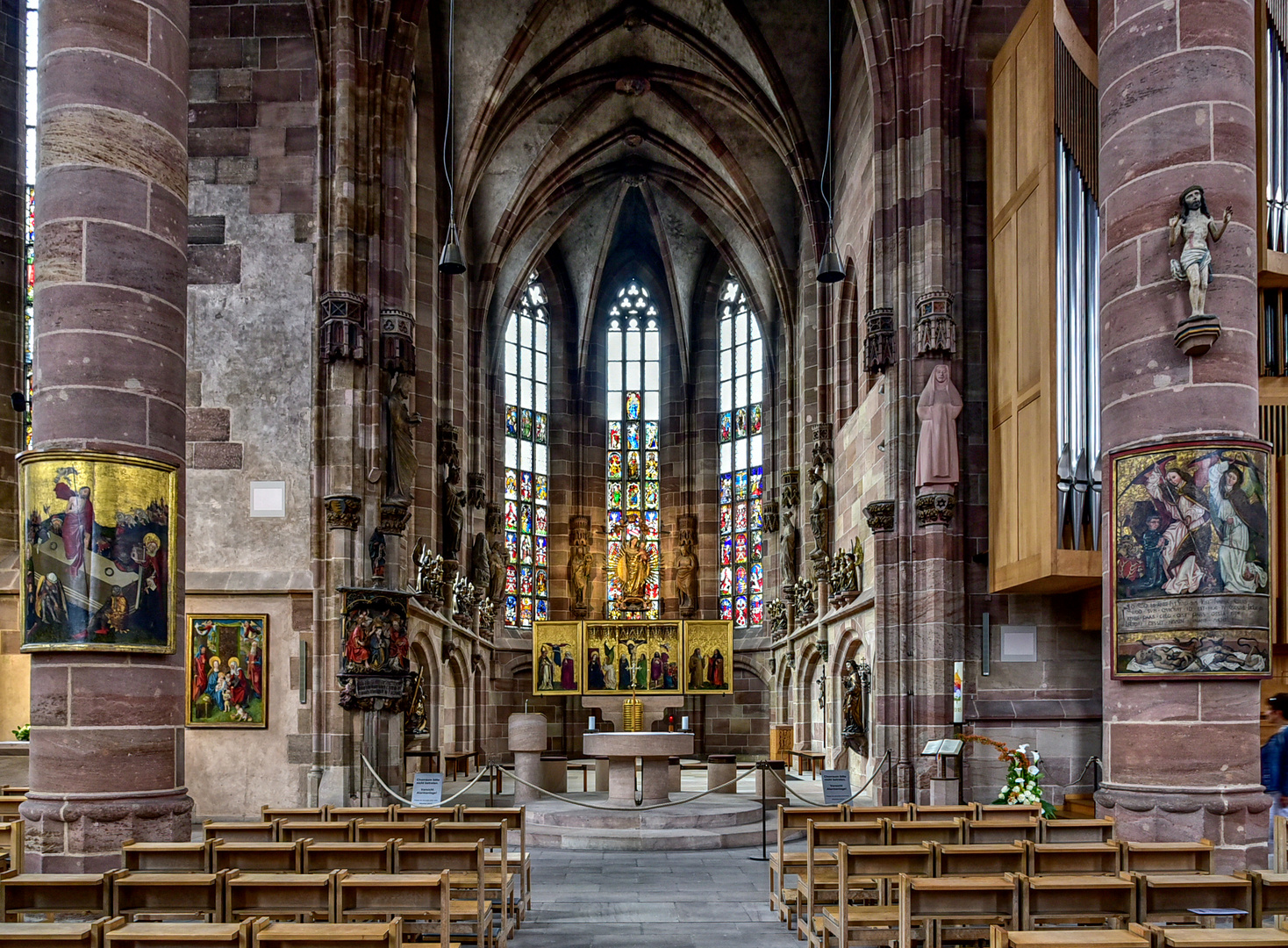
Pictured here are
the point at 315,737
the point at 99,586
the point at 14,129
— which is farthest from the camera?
the point at 14,129

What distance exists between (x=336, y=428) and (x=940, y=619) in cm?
913

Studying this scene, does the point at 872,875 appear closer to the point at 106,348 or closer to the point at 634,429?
the point at 106,348

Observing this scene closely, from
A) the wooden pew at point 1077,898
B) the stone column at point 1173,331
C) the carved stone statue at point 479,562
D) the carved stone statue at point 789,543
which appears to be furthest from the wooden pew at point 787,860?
Answer: the carved stone statue at point 479,562

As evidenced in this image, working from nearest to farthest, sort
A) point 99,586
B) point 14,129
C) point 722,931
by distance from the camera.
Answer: point 99,586 < point 722,931 < point 14,129

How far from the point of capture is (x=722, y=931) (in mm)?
10719

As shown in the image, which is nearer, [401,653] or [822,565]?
[401,653]

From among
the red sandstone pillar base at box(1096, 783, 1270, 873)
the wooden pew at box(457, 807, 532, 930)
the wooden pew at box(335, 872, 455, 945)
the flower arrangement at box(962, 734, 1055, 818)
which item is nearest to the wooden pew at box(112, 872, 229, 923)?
the wooden pew at box(335, 872, 455, 945)

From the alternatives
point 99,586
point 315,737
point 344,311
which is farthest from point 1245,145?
point 315,737

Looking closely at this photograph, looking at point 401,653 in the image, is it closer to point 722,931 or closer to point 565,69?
point 722,931

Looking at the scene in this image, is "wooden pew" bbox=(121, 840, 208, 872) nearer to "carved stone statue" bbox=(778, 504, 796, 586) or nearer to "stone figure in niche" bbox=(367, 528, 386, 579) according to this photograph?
"stone figure in niche" bbox=(367, 528, 386, 579)

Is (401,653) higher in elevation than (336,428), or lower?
lower

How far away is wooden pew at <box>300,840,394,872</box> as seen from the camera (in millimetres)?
8578

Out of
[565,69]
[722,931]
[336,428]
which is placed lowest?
[722,931]

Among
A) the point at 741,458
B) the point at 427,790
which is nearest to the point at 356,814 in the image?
the point at 427,790
